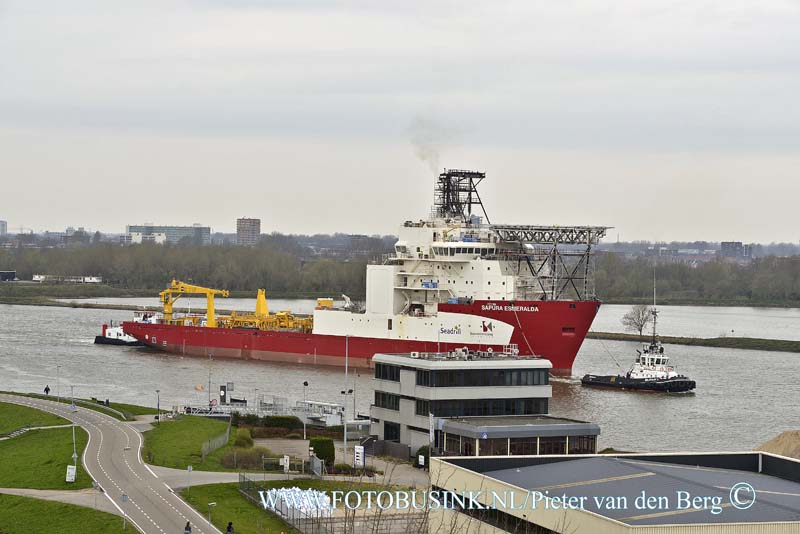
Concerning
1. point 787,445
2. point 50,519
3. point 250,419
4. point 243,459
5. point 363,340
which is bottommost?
point 50,519

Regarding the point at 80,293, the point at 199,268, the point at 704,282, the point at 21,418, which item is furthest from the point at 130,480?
the point at 704,282

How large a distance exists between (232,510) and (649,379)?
33527 millimetres

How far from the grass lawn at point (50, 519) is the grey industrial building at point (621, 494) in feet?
24.5

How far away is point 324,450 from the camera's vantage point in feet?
115

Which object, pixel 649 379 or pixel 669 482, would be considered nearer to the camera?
pixel 669 482

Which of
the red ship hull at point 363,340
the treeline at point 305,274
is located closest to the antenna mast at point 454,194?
the red ship hull at point 363,340

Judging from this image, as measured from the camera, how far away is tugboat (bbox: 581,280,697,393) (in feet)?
190

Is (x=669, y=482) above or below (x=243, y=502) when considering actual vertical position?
above

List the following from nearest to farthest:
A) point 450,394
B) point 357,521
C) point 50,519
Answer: point 357,521 < point 50,519 < point 450,394

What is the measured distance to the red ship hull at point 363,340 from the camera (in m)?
60.3

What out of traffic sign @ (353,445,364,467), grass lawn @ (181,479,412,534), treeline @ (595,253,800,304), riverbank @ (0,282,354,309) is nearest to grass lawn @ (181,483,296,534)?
grass lawn @ (181,479,412,534)

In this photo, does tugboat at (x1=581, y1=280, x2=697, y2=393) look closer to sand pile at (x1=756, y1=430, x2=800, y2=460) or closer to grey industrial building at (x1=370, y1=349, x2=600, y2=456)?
grey industrial building at (x1=370, y1=349, x2=600, y2=456)

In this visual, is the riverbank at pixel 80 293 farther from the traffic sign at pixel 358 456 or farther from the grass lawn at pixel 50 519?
the grass lawn at pixel 50 519

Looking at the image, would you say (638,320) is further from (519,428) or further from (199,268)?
(199,268)
